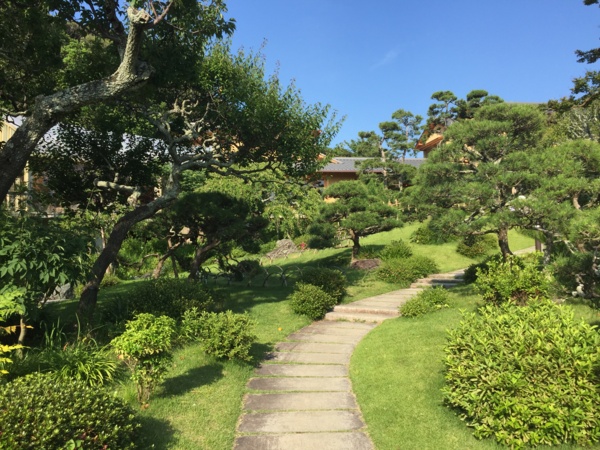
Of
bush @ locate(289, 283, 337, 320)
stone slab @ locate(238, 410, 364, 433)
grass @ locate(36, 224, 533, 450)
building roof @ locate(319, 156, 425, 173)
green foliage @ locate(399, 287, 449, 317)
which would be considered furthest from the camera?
building roof @ locate(319, 156, 425, 173)

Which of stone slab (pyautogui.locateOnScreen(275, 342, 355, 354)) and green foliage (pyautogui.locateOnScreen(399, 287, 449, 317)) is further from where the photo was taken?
green foliage (pyautogui.locateOnScreen(399, 287, 449, 317))

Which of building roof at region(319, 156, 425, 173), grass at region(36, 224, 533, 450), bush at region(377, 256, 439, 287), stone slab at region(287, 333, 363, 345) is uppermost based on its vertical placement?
building roof at region(319, 156, 425, 173)

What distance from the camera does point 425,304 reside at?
10.2 metres

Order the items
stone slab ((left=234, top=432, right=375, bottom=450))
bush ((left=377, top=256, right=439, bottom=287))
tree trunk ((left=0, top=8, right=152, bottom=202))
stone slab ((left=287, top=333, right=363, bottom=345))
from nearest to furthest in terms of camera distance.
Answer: stone slab ((left=234, top=432, right=375, bottom=450)) < tree trunk ((left=0, top=8, right=152, bottom=202)) < stone slab ((left=287, top=333, right=363, bottom=345)) < bush ((left=377, top=256, right=439, bottom=287))

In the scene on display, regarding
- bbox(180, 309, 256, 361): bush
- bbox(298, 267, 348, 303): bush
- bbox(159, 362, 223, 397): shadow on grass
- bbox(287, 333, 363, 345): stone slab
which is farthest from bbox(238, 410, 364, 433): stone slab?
bbox(298, 267, 348, 303): bush

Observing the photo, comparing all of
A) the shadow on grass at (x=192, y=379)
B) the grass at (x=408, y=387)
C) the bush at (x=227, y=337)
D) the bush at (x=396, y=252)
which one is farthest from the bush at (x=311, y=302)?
the bush at (x=396, y=252)

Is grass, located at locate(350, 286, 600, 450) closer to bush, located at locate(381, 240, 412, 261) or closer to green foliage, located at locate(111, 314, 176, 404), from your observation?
green foliage, located at locate(111, 314, 176, 404)

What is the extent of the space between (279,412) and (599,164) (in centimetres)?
753

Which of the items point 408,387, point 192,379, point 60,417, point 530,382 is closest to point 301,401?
point 408,387

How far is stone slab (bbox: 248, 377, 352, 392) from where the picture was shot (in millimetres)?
6230

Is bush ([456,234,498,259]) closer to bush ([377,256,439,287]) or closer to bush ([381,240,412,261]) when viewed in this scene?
bush ([381,240,412,261])

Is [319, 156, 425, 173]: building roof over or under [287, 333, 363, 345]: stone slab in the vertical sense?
over

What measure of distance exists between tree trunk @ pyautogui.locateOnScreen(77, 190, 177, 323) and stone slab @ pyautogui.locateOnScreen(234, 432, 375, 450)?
5.15 metres

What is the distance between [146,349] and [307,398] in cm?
243
